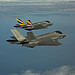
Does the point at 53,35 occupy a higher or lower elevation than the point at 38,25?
lower

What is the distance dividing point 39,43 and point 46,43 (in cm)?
355

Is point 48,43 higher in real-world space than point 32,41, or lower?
lower

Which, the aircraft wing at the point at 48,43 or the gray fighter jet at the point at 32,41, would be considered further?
the gray fighter jet at the point at 32,41

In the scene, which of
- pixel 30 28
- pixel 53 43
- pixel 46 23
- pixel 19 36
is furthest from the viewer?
pixel 46 23

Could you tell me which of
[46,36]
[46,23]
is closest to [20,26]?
[46,23]

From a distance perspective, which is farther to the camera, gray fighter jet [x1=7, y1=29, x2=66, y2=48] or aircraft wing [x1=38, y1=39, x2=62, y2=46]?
gray fighter jet [x1=7, y1=29, x2=66, y2=48]

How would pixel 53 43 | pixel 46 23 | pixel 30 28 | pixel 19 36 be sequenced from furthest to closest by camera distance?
pixel 46 23 < pixel 30 28 < pixel 19 36 < pixel 53 43

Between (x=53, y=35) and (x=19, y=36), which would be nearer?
(x=19, y=36)

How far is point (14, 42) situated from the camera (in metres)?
70.5

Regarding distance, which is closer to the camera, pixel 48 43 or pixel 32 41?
pixel 48 43

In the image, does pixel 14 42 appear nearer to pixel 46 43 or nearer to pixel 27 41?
pixel 27 41

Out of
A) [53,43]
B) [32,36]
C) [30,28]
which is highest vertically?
[30,28]

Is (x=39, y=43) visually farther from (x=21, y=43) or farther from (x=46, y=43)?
(x=21, y=43)

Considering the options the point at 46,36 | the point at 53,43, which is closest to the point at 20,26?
the point at 46,36
